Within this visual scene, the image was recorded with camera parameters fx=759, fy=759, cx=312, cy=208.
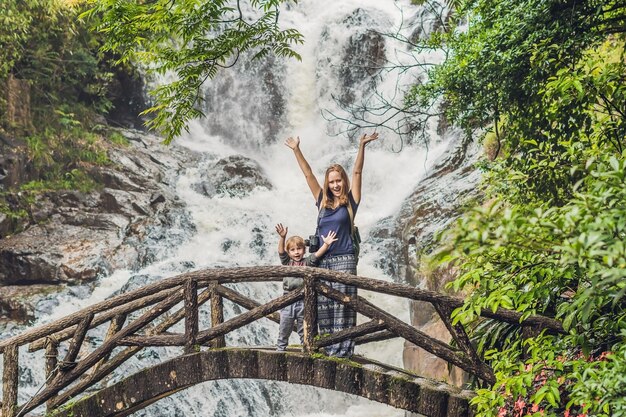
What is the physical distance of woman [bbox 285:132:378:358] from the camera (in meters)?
6.98

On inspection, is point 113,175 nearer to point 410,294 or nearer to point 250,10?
point 250,10

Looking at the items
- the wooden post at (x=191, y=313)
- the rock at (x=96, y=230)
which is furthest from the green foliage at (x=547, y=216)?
the rock at (x=96, y=230)

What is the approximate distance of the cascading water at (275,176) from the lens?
482 inches

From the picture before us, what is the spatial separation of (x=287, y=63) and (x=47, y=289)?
11.4 meters

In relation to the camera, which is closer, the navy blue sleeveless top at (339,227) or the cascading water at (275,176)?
the navy blue sleeveless top at (339,227)

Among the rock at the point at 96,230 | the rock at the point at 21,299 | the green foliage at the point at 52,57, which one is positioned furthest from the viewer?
the green foliage at the point at 52,57

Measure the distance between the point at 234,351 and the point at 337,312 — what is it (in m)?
1.12

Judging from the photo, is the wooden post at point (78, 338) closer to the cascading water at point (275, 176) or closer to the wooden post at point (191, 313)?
the wooden post at point (191, 313)

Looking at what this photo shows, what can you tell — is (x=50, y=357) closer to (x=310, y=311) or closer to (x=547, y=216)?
(x=310, y=311)

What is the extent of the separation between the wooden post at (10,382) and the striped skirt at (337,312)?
10.4ft

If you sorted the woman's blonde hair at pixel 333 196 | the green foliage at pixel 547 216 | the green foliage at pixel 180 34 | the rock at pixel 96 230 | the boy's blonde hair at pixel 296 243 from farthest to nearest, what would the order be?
the rock at pixel 96 230 → the boy's blonde hair at pixel 296 243 → the woman's blonde hair at pixel 333 196 → the green foliage at pixel 180 34 → the green foliage at pixel 547 216


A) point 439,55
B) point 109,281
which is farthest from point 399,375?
point 439,55

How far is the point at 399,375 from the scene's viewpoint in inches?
269

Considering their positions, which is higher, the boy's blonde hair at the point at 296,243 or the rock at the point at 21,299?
the rock at the point at 21,299
